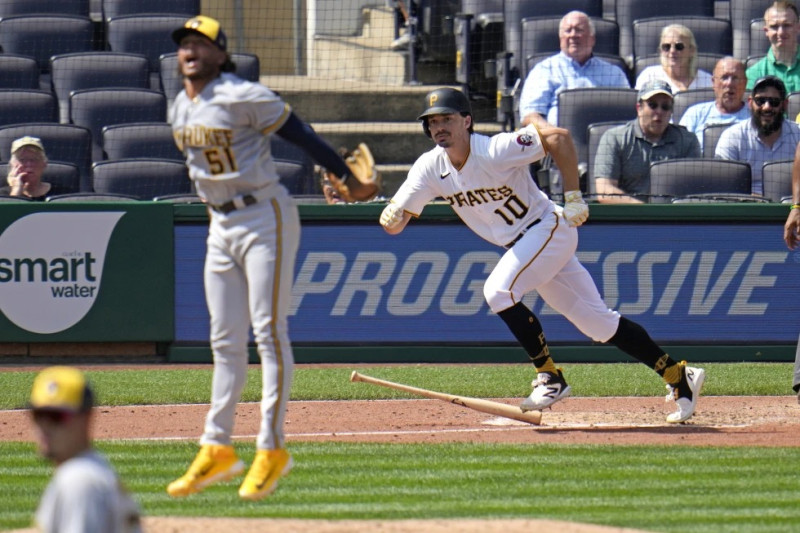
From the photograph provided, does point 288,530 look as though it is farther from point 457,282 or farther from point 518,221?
point 457,282

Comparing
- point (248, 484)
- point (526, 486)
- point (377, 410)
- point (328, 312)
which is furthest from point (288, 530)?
point (328, 312)

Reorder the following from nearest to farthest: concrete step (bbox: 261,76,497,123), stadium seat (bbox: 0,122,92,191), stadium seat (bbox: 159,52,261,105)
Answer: stadium seat (bbox: 0,122,92,191)
stadium seat (bbox: 159,52,261,105)
concrete step (bbox: 261,76,497,123)

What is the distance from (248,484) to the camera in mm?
5230

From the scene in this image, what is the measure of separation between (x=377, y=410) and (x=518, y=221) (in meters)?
1.82

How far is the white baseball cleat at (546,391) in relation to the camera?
7.62m

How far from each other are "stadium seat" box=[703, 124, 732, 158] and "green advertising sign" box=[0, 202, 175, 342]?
477 centimetres

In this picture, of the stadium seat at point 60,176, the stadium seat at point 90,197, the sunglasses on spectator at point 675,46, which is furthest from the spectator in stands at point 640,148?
the stadium seat at point 60,176

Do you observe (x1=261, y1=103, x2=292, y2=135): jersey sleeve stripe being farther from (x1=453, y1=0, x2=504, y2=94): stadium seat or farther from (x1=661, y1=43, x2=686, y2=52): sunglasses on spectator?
(x1=453, y1=0, x2=504, y2=94): stadium seat

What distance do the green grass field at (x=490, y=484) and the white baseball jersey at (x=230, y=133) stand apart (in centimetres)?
145

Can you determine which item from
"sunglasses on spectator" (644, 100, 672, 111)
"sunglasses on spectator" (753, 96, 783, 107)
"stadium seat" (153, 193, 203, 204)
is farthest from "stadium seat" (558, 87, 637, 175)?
"stadium seat" (153, 193, 203, 204)

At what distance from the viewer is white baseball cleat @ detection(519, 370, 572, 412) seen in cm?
762

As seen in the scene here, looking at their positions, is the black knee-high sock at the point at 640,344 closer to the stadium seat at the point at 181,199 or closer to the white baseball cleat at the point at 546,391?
the white baseball cleat at the point at 546,391

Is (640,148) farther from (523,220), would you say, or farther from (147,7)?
(147,7)

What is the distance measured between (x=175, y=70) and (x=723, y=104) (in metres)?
5.32
